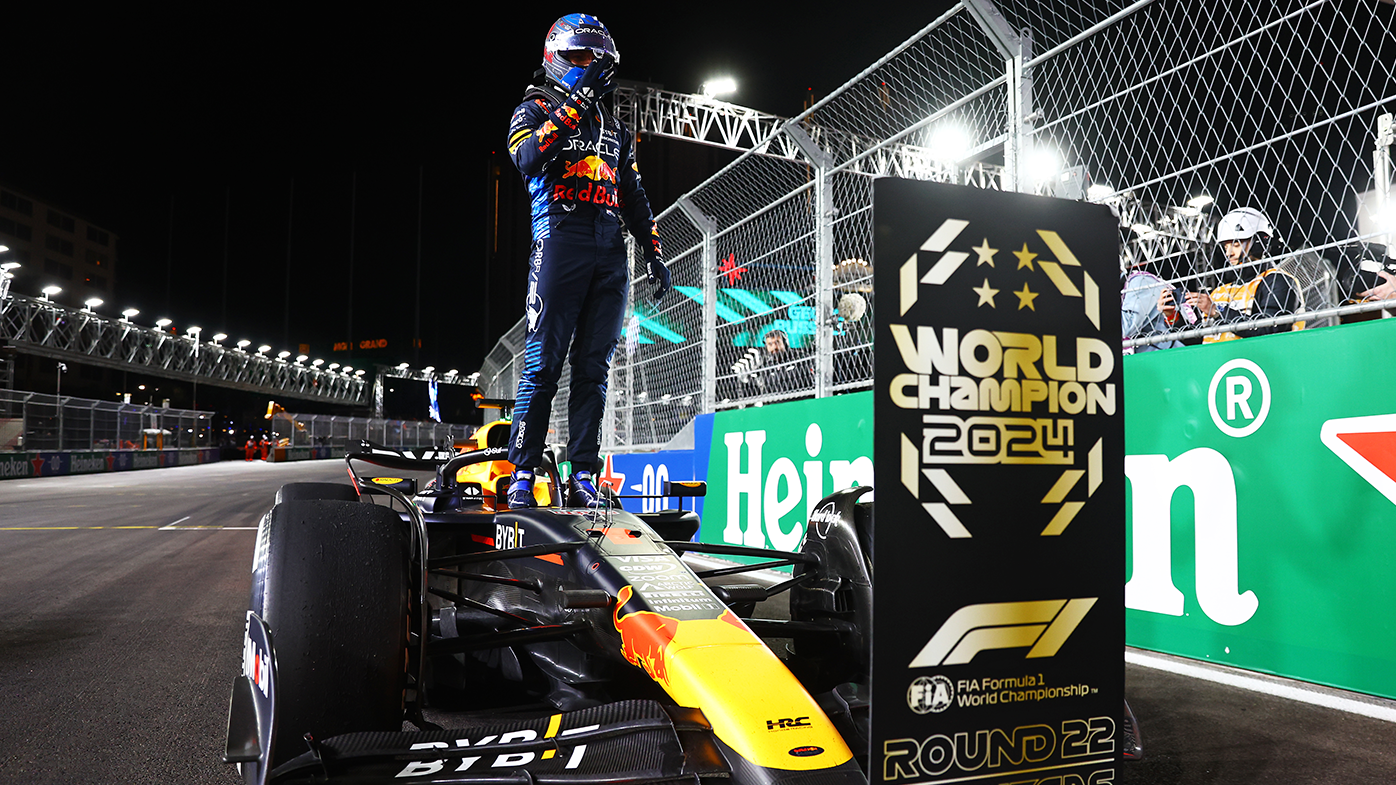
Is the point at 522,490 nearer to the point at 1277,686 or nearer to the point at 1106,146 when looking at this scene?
the point at 1277,686

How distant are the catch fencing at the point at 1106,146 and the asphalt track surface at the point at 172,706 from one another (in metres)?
1.29

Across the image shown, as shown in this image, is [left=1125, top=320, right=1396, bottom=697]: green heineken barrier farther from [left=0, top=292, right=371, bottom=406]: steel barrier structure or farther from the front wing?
[left=0, top=292, right=371, bottom=406]: steel barrier structure

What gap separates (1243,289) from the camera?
327 cm

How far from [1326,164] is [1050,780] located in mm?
3264

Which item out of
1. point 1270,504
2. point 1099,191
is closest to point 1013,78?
point 1099,191

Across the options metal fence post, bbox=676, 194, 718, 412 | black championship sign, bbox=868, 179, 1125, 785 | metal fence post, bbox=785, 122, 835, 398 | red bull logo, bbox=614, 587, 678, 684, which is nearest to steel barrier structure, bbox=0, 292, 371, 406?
metal fence post, bbox=676, 194, 718, 412

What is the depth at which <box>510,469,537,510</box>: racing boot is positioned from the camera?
3125 mm

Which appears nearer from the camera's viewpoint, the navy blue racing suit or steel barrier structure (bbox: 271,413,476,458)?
the navy blue racing suit

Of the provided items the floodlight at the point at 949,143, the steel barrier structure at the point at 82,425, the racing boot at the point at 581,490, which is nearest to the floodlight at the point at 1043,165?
the floodlight at the point at 949,143

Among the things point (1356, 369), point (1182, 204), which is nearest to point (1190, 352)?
point (1356, 369)

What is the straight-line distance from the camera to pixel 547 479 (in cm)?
319

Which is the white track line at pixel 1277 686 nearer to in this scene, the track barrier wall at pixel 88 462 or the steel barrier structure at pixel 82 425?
the track barrier wall at pixel 88 462

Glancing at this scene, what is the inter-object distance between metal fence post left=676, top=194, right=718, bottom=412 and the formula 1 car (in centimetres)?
421

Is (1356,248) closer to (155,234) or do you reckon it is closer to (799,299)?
(799,299)
